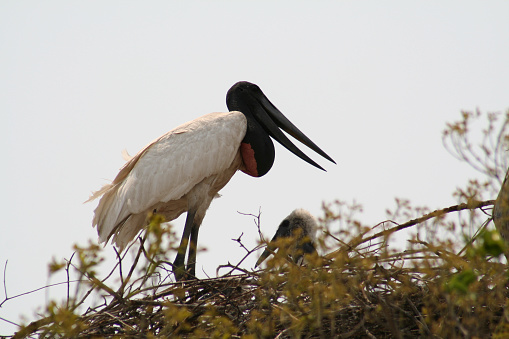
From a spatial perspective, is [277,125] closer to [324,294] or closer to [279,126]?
[279,126]

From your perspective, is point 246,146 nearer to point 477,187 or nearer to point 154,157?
point 154,157

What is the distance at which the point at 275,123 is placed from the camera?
21.9ft

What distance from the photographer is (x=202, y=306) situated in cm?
379

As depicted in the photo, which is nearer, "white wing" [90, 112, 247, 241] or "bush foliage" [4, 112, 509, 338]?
"bush foliage" [4, 112, 509, 338]

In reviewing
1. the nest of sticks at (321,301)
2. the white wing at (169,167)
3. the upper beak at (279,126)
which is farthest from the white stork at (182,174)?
the nest of sticks at (321,301)

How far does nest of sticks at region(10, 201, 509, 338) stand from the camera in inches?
115

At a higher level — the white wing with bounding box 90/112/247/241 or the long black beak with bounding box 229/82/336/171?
A: the long black beak with bounding box 229/82/336/171

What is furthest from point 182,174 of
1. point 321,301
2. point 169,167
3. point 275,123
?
point 321,301

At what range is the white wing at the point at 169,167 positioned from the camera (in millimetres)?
5668

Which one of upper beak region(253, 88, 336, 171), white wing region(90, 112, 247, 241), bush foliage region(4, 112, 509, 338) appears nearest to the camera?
bush foliage region(4, 112, 509, 338)

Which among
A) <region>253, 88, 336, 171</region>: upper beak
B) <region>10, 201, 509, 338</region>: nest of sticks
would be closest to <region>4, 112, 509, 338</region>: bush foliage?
<region>10, 201, 509, 338</region>: nest of sticks

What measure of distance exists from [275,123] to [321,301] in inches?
162

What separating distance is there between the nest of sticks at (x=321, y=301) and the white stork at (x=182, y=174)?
5.23 ft

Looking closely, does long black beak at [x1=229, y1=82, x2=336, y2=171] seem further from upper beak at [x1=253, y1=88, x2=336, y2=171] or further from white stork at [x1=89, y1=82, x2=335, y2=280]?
white stork at [x1=89, y1=82, x2=335, y2=280]
